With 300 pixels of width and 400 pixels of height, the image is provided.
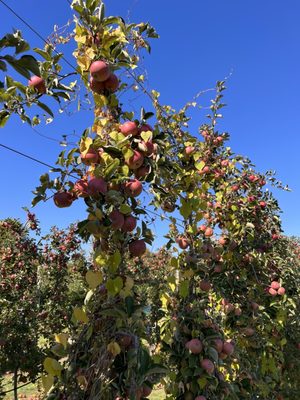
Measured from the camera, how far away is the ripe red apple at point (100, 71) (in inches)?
66.5

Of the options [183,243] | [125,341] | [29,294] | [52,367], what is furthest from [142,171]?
[29,294]

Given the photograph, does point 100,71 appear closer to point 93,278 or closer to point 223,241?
point 93,278

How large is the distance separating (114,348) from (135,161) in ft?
2.78

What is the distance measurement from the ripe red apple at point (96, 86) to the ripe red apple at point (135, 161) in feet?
1.28

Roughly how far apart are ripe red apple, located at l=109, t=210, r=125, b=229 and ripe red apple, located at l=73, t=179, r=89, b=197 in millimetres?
180

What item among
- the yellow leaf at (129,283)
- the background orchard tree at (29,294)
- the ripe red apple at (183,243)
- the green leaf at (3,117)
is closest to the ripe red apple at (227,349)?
the ripe red apple at (183,243)

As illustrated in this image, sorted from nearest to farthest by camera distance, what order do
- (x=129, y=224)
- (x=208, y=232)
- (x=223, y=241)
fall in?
(x=129, y=224)
(x=208, y=232)
(x=223, y=241)

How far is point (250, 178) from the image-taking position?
4.66m

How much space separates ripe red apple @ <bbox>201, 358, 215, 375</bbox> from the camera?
7.52 feet

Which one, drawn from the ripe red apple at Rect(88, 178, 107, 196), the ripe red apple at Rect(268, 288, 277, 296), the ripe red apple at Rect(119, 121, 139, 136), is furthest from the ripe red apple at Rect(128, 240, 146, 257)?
the ripe red apple at Rect(268, 288, 277, 296)

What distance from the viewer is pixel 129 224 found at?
→ 1612 millimetres

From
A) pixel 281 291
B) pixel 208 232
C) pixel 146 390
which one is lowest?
pixel 146 390

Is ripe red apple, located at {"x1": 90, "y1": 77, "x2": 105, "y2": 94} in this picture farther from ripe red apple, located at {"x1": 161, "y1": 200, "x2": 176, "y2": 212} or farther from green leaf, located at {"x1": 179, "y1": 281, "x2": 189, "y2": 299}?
green leaf, located at {"x1": 179, "y1": 281, "x2": 189, "y2": 299}

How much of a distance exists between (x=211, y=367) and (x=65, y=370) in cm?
118
